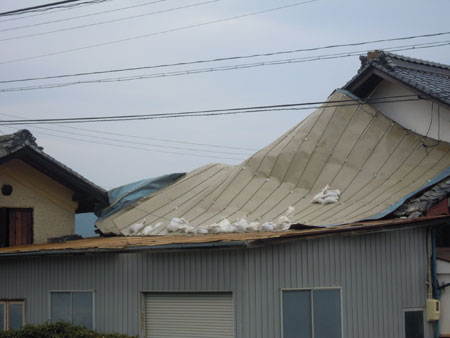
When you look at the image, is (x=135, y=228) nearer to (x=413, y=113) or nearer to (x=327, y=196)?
(x=327, y=196)

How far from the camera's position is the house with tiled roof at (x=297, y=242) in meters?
14.0

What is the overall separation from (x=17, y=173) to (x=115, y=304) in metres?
7.04

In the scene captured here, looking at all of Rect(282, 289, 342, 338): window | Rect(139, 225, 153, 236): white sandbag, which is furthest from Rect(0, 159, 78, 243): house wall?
Rect(282, 289, 342, 338): window

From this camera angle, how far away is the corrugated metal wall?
13852 mm

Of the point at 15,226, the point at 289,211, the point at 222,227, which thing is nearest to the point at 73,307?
the point at 222,227

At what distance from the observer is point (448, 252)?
16312 millimetres

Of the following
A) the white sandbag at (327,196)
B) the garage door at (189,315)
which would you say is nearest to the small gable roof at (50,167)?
the garage door at (189,315)

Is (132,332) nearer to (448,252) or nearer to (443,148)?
(448,252)

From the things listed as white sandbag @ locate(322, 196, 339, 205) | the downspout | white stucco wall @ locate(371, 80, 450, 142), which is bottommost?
the downspout

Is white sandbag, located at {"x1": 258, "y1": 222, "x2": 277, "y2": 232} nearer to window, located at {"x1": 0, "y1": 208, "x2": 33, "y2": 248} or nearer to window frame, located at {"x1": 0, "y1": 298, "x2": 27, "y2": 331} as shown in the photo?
window frame, located at {"x1": 0, "y1": 298, "x2": 27, "y2": 331}

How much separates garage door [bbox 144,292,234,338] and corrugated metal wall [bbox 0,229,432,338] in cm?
23

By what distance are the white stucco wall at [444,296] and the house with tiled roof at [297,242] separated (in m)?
0.03

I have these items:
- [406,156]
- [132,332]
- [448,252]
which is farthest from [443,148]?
[132,332]

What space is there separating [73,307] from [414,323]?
7863mm
